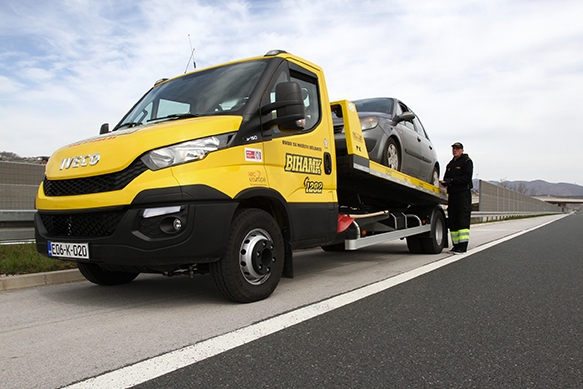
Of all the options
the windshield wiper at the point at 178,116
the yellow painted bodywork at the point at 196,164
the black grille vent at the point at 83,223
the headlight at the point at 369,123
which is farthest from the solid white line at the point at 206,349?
the headlight at the point at 369,123

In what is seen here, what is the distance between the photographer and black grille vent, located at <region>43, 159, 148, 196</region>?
362 centimetres

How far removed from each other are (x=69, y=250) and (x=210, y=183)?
1244 millimetres

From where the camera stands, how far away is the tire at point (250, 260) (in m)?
3.89

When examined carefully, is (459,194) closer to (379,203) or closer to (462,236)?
(462,236)

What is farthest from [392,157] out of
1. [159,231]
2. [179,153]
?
[159,231]

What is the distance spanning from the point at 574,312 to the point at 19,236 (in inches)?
233

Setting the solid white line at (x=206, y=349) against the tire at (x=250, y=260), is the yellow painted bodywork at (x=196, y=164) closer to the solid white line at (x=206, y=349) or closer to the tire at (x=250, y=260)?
the tire at (x=250, y=260)

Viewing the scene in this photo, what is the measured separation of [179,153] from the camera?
3.67 m

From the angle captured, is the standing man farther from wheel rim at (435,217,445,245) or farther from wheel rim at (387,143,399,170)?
wheel rim at (387,143,399,170)

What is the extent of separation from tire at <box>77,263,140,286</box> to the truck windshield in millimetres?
1442

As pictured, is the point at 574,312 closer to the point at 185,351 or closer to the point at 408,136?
the point at 185,351

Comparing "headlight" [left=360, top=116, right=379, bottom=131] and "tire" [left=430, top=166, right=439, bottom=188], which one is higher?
"headlight" [left=360, top=116, right=379, bottom=131]

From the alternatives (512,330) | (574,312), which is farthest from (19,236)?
(574,312)

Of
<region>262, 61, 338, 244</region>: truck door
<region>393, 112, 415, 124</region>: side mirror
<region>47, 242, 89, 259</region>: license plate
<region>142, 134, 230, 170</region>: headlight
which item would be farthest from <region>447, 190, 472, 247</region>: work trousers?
<region>47, 242, 89, 259</region>: license plate
